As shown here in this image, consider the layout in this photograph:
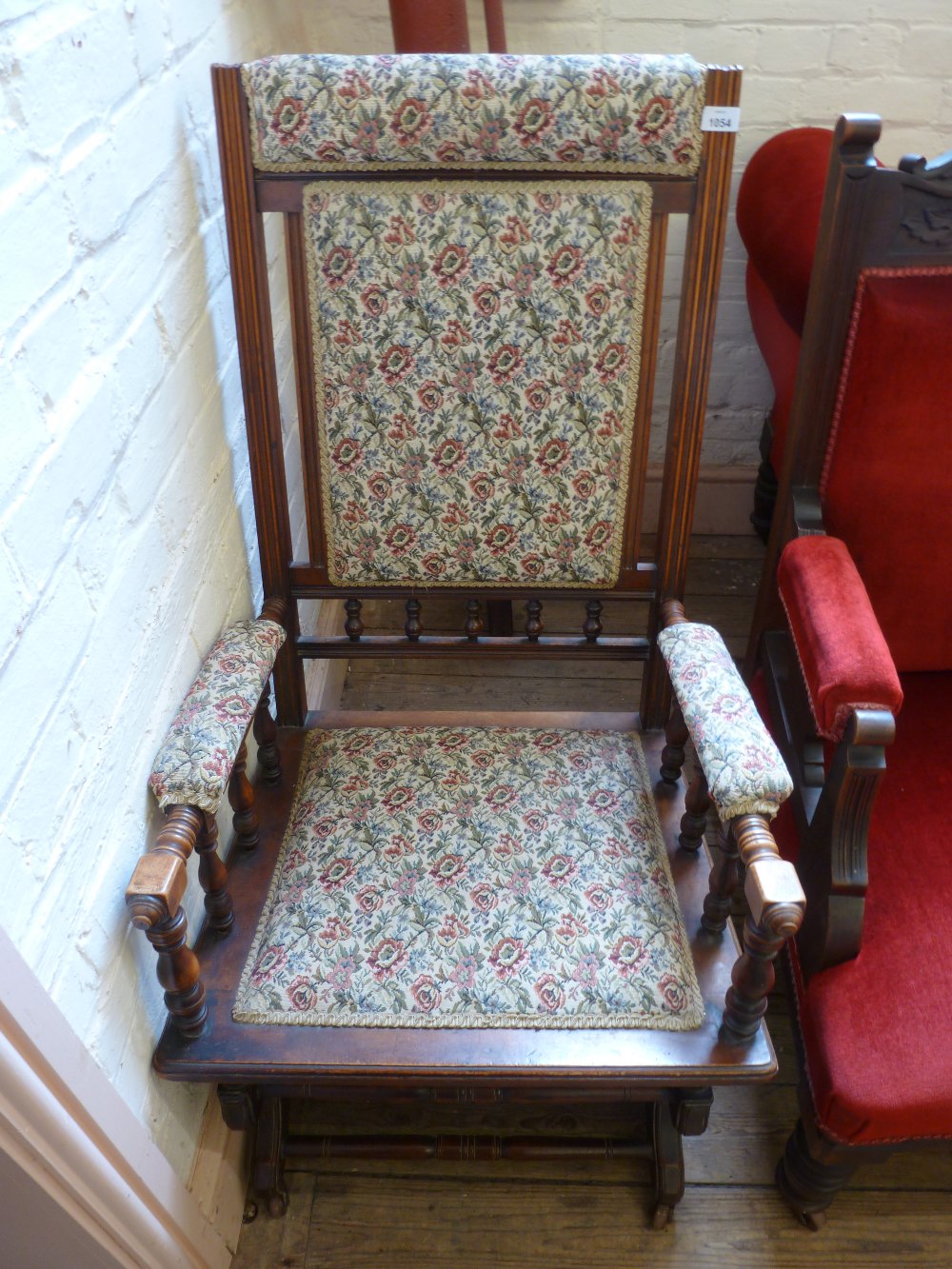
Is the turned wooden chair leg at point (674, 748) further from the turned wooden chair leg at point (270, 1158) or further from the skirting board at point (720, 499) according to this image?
the skirting board at point (720, 499)

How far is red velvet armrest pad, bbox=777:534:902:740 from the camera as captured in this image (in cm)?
103

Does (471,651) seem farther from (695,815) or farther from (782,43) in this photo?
(782,43)

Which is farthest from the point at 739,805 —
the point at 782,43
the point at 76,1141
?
the point at 782,43

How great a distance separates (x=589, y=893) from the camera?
1.11 metres

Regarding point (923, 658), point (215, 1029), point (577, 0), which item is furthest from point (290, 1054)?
Answer: point (577, 0)

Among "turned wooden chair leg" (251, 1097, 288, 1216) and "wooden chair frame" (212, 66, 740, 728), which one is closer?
"wooden chair frame" (212, 66, 740, 728)

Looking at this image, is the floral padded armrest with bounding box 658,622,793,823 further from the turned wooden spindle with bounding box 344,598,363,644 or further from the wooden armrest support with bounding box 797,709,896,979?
the turned wooden spindle with bounding box 344,598,363,644

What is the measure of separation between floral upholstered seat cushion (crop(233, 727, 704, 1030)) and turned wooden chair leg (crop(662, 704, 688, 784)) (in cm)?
4

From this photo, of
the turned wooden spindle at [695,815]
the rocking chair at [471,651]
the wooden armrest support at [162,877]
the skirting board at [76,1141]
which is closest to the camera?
the skirting board at [76,1141]

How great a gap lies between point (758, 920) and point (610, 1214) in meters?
0.63

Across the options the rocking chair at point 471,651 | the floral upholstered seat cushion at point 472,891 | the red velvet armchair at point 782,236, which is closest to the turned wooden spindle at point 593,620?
the rocking chair at point 471,651

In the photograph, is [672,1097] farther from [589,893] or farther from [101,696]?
[101,696]

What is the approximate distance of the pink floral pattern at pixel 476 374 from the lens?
1.07m

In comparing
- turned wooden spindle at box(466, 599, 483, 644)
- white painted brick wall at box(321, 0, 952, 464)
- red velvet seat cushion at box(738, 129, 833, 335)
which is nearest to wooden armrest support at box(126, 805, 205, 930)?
turned wooden spindle at box(466, 599, 483, 644)
